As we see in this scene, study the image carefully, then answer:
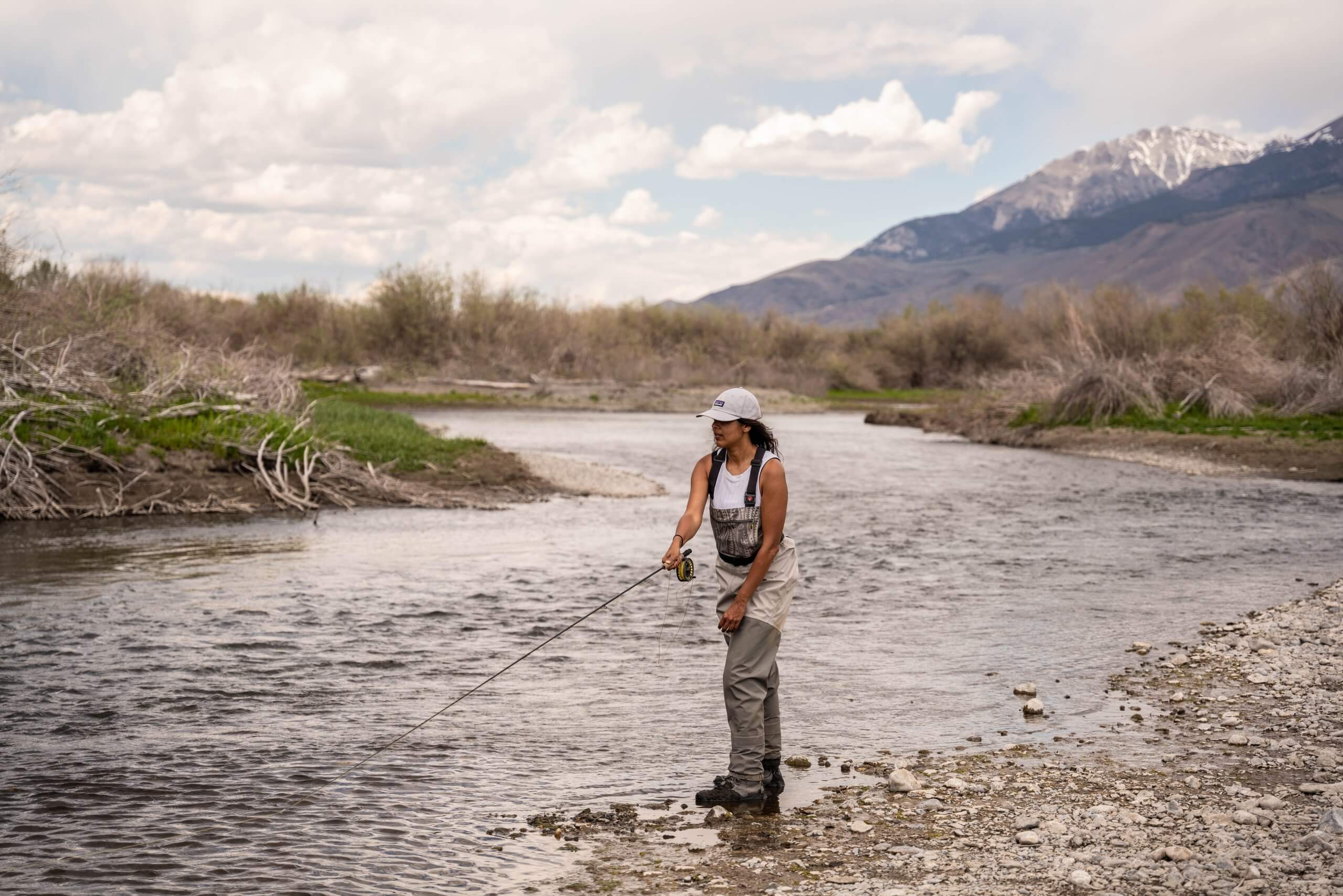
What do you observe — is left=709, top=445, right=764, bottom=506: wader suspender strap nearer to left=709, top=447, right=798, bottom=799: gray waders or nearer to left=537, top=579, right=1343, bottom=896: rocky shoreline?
left=709, top=447, right=798, bottom=799: gray waders

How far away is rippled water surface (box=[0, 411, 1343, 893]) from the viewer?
6125mm

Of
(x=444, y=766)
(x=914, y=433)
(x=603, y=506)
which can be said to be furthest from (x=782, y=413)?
(x=444, y=766)

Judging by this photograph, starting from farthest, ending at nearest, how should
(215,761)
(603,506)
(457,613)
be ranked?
(603,506), (457,613), (215,761)

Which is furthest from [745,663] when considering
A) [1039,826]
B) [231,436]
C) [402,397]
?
[402,397]

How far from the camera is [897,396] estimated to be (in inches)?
3061

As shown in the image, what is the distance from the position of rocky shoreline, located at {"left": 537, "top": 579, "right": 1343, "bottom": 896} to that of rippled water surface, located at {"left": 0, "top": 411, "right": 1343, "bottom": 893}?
0.41 metres

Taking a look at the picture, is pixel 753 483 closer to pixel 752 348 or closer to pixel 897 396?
pixel 897 396

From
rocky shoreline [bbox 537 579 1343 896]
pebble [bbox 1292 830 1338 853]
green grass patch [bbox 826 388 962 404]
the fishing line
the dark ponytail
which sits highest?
green grass patch [bbox 826 388 962 404]

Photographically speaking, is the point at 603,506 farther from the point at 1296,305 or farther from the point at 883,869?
the point at 1296,305

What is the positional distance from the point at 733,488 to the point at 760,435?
1.06ft

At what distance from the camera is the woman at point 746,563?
6.42 meters

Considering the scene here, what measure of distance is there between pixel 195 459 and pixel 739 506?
16.2 meters

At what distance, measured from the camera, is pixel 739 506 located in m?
6.47

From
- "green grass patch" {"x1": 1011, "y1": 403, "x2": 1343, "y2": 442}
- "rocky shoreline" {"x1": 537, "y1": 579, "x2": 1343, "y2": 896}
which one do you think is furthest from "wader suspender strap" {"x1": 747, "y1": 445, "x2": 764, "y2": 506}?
"green grass patch" {"x1": 1011, "y1": 403, "x2": 1343, "y2": 442}
